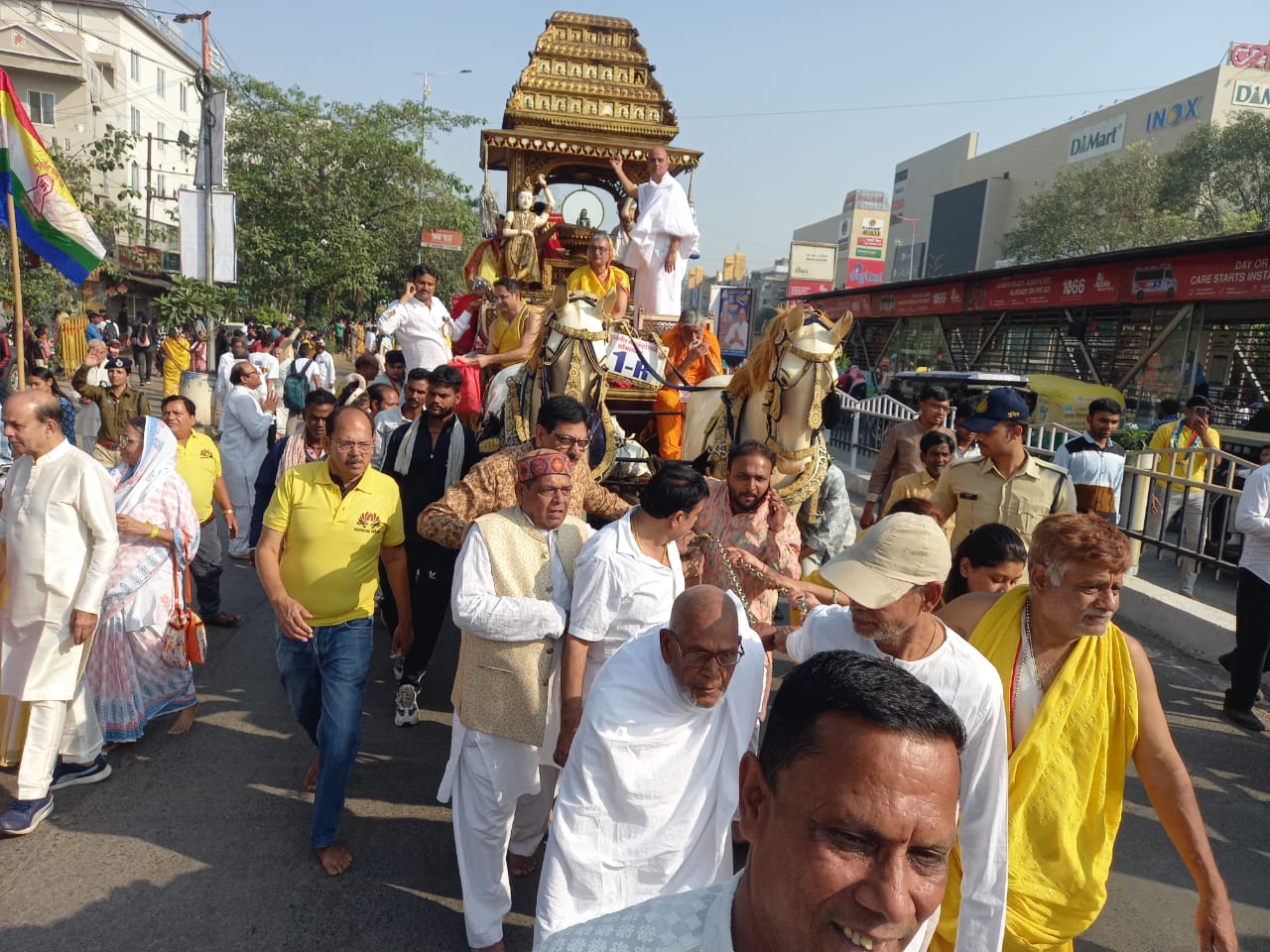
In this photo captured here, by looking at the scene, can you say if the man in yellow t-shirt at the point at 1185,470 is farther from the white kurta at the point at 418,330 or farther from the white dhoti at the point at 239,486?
the white dhoti at the point at 239,486

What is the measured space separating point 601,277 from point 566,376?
237cm

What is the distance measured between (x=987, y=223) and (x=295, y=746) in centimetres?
5940

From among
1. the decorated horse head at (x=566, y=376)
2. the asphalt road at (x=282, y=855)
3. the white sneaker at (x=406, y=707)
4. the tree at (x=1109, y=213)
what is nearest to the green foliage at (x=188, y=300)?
the decorated horse head at (x=566, y=376)

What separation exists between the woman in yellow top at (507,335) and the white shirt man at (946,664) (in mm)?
4348

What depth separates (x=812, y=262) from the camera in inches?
2522

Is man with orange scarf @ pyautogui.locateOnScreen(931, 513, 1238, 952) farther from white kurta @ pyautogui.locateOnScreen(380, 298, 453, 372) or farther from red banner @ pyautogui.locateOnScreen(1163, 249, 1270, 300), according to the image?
red banner @ pyautogui.locateOnScreen(1163, 249, 1270, 300)

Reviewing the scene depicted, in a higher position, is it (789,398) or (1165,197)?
(1165,197)

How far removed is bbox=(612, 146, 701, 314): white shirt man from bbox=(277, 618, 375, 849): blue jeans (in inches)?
194

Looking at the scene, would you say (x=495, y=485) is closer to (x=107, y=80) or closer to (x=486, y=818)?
(x=486, y=818)

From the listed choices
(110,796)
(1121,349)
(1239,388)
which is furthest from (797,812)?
(1121,349)

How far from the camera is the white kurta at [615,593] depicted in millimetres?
2957

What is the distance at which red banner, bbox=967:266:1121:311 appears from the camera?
61.2 ft

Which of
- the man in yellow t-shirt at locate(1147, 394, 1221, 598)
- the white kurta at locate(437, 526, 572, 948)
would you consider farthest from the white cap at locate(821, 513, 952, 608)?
the man in yellow t-shirt at locate(1147, 394, 1221, 598)

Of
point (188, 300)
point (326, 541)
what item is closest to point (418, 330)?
point (326, 541)
